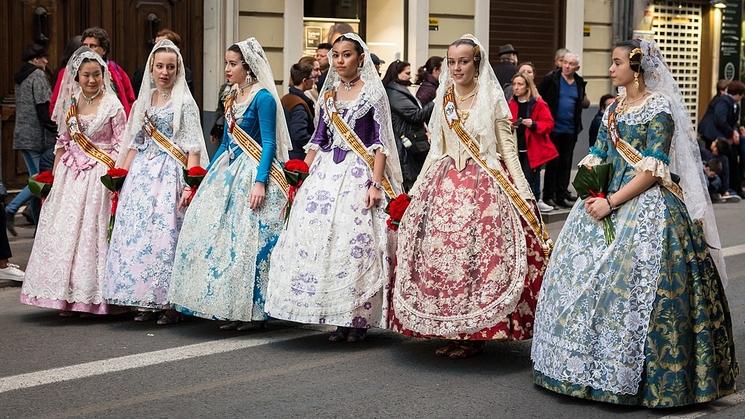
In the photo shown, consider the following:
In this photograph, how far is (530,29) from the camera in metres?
20.2

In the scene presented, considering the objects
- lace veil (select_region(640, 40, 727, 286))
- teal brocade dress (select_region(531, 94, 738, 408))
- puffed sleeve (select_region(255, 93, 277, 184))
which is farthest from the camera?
puffed sleeve (select_region(255, 93, 277, 184))

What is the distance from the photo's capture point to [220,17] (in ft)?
53.0

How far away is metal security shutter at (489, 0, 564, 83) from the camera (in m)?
19.6

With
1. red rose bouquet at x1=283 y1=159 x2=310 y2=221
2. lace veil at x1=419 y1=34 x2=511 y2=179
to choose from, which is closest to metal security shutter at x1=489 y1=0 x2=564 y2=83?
red rose bouquet at x1=283 y1=159 x2=310 y2=221

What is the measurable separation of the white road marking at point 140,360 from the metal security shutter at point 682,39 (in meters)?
15.5

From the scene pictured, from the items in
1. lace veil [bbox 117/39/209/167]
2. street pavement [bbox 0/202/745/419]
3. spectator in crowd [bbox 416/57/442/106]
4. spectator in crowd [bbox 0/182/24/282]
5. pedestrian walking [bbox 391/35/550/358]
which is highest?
spectator in crowd [bbox 416/57/442/106]

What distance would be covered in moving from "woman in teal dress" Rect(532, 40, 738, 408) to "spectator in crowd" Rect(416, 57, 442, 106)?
6.64 meters

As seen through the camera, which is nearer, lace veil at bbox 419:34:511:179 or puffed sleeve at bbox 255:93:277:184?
lace veil at bbox 419:34:511:179

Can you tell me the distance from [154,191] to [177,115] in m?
0.53

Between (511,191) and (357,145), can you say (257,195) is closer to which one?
(357,145)

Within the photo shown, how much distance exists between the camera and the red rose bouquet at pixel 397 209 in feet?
24.3

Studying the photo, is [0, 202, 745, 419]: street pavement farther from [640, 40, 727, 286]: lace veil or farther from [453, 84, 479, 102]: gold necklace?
[453, 84, 479, 102]: gold necklace

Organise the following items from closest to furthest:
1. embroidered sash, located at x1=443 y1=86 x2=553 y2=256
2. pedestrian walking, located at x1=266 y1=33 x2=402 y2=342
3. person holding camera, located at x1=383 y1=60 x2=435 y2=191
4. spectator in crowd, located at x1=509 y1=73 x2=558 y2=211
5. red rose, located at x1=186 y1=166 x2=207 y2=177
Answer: embroidered sash, located at x1=443 y1=86 x2=553 y2=256, pedestrian walking, located at x1=266 y1=33 x2=402 y2=342, red rose, located at x1=186 y1=166 x2=207 y2=177, person holding camera, located at x1=383 y1=60 x2=435 y2=191, spectator in crowd, located at x1=509 y1=73 x2=558 y2=211

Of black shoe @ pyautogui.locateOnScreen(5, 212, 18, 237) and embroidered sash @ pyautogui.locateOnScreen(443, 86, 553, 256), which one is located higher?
embroidered sash @ pyautogui.locateOnScreen(443, 86, 553, 256)
